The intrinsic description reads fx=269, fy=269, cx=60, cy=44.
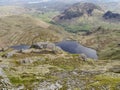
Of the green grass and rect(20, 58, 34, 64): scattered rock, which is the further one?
rect(20, 58, 34, 64): scattered rock

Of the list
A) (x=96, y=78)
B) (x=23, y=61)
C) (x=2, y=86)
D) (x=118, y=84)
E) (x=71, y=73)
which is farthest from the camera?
(x=23, y=61)

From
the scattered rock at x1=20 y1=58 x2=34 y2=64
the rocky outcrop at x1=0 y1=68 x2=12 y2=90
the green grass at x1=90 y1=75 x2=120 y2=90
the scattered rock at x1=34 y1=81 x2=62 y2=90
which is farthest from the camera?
the scattered rock at x1=20 y1=58 x2=34 y2=64

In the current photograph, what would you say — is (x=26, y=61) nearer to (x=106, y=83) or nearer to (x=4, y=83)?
(x=4, y=83)

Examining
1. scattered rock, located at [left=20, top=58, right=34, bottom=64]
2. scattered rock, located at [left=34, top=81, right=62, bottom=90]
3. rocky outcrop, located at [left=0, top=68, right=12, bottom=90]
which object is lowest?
scattered rock, located at [left=20, top=58, right=34, bottom=64]

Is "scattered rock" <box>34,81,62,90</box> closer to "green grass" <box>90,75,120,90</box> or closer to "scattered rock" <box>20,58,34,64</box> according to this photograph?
"green grass" <box>90,75,120,90</box>

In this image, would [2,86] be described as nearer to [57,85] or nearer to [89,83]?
[57,85]

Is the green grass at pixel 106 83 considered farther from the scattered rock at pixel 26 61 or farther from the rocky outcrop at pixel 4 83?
the scattered rock at pixel 26 61

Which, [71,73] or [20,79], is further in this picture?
[71,73]

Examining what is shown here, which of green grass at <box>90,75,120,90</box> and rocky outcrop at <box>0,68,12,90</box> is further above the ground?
rocky outcrop at <box>0,68,12,90</box>

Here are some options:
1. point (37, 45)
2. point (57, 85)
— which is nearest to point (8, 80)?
point (57, 85)

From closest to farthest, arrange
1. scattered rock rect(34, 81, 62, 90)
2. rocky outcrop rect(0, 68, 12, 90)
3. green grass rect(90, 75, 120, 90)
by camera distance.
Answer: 1. rocky outcrop rect(0, 68, 12, 90)
2. scattered rock rect(34, 81, 62, 90)
3. green grass rect(90, 75, 120, 90)

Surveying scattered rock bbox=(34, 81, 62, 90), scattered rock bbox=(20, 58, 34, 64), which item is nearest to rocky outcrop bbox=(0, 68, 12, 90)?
scattered rock bbox=(34, 81, 62, 90)
